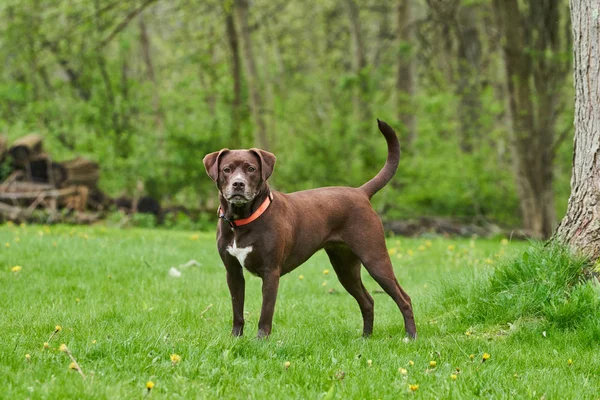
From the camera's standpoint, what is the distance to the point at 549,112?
1445 cm

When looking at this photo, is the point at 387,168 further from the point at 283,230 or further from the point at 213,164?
the point at 213,164

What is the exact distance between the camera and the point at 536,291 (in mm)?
5652

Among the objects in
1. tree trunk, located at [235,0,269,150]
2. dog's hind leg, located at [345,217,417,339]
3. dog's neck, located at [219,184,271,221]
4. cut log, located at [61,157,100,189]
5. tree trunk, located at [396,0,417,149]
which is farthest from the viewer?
tree trunk, located at [396,0,417,149]

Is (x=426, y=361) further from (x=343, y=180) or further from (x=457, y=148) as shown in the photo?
(x=457, y=148)

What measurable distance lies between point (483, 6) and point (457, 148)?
4.17 metres

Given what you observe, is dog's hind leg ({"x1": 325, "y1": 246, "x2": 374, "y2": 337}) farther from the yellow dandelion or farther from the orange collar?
the yellow dandelion

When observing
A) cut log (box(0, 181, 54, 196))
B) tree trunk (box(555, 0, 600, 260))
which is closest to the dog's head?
tree trunk (box(555, 0, 600, 260))

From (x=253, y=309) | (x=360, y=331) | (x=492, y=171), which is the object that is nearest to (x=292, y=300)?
(x=253, y=309)

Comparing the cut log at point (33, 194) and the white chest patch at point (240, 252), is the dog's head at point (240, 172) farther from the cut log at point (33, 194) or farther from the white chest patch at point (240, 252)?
the cut log at point (33, 194)

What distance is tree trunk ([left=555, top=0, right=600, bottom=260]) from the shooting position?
5.81m

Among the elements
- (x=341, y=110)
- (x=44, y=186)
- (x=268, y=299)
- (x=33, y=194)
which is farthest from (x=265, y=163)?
(x=341, y=110)

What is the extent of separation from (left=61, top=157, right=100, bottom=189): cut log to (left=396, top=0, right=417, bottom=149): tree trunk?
291 inches

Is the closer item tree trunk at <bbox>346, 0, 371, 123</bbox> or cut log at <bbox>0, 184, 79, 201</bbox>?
cut log at <bbox>0, 184, 79, 201</bbox>

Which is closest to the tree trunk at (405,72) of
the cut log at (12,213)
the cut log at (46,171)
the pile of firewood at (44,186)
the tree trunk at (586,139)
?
the pile of firewood at (44,186)
